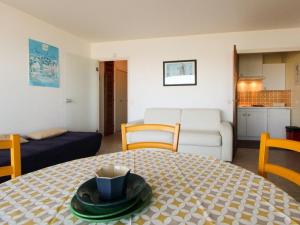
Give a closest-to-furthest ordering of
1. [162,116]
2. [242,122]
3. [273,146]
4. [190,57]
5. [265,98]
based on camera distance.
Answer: [273,146], [162,116], [190,57], [242,122], [265,98]

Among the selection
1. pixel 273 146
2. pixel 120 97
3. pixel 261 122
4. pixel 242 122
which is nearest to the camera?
pixel 273 146

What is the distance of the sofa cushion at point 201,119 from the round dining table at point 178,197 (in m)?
3.03

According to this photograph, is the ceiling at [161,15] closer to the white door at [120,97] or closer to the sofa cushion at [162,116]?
the sofa cushion at [162,116]

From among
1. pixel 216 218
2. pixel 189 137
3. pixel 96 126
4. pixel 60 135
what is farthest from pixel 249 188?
pixel 96 126

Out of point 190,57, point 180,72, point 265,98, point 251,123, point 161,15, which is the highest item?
point 161,15

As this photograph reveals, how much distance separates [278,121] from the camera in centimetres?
525

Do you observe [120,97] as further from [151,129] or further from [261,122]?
[151,129]

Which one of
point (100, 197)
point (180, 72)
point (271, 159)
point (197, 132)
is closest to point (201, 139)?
point (197, 132)

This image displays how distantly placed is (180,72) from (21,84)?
2.89 m

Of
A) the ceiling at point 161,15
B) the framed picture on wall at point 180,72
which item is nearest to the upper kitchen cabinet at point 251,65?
the ceiling at point 161,15

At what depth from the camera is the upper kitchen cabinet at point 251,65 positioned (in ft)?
18.1

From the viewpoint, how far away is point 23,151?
8.17 feet

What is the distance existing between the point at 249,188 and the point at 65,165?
85 cm

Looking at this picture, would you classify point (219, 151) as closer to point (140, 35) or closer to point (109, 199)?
point (140, 35)
